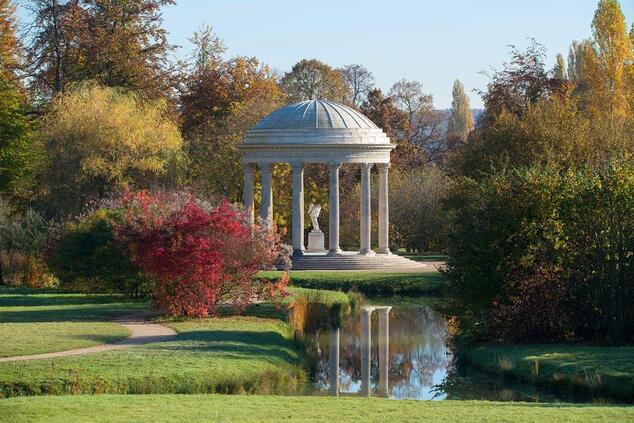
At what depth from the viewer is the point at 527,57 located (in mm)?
80938

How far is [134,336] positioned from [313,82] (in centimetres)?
7049

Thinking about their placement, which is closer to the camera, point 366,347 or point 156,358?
point 156,358

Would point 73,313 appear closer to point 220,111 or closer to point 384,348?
point 384,348

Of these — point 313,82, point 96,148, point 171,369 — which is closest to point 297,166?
point 96,148

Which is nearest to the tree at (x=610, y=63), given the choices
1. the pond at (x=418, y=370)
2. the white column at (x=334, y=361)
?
the pond at (x=418, y=370)

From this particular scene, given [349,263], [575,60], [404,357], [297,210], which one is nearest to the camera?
[404,357]

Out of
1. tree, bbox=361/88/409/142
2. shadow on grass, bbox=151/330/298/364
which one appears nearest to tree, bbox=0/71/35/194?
shadow on grass, bbox=151/330/298/364

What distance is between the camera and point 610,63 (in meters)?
78.7

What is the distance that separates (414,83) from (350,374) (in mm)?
87534

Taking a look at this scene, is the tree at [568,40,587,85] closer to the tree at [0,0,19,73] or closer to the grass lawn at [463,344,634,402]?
the tree at [0,0,19,73]

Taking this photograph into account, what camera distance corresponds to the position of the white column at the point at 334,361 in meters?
29.8

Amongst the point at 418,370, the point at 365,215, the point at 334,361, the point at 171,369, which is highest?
the point at 365,215

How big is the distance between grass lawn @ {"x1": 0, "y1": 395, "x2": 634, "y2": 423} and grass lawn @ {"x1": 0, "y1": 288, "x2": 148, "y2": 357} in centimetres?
710

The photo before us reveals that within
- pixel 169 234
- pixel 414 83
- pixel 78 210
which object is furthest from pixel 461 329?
pixel 414 83
